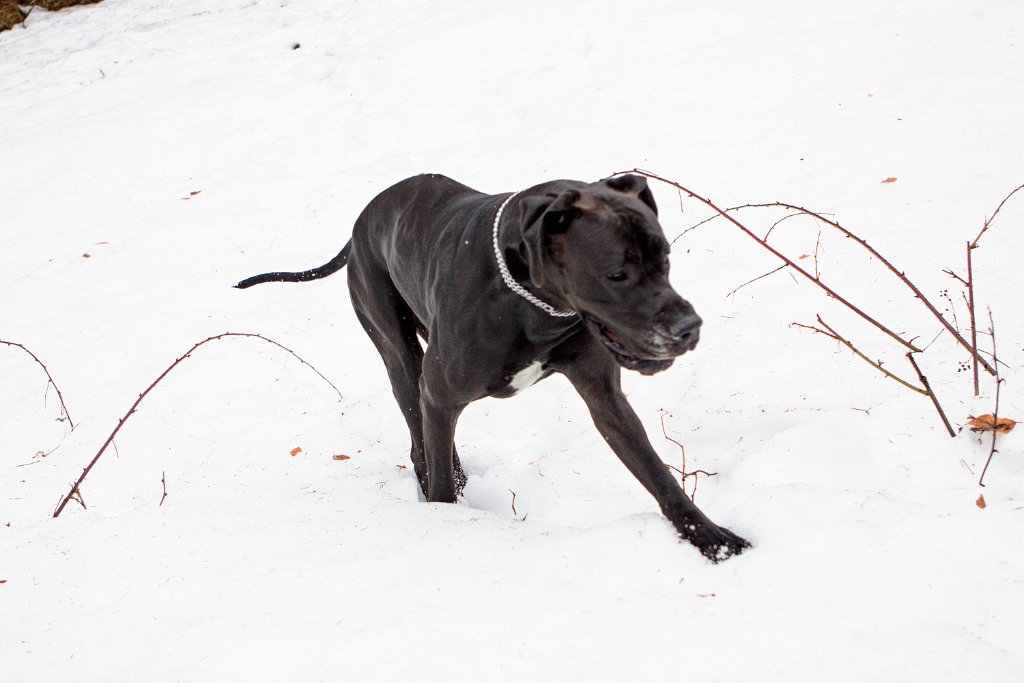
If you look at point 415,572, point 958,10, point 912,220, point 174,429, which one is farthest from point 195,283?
point 958,10

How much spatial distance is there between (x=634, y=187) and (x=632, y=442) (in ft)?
2.52

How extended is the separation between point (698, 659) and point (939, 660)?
0.49 m

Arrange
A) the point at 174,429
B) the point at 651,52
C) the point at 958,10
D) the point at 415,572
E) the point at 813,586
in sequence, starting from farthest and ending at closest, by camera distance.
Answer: the point at 651,52 → the point at 958,10 → the point at 174,429 → the point at 415,572 → the point at 813,586

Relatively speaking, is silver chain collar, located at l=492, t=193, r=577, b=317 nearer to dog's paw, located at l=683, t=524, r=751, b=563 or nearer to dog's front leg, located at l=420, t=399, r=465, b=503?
dog's front leg, located at l=420, t=399, r=465, b=503

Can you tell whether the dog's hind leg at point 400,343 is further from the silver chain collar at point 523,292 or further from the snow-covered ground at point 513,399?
the silver chain collar at point 523,292

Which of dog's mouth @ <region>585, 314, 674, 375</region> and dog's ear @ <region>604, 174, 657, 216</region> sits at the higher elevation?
dog's ear @ <region>604, 174, 657, 216</region>

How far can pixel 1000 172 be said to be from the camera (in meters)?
4.20

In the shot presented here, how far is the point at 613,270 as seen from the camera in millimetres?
2207

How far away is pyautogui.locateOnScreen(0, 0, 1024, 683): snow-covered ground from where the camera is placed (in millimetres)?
2035

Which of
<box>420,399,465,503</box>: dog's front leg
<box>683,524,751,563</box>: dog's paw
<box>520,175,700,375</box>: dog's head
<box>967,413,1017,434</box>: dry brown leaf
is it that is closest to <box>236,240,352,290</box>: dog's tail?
<box>420,399,465,503</box>: dog's front leg

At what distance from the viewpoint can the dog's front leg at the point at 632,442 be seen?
2287 mm

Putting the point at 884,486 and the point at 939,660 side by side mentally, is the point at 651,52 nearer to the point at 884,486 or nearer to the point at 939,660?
the point at 884,486

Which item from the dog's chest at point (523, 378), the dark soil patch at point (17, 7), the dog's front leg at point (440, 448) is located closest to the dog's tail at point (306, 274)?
the dog's front leg at point (440, 448)

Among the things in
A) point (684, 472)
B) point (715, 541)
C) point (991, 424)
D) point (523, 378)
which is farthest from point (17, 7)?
point (991, 424)
